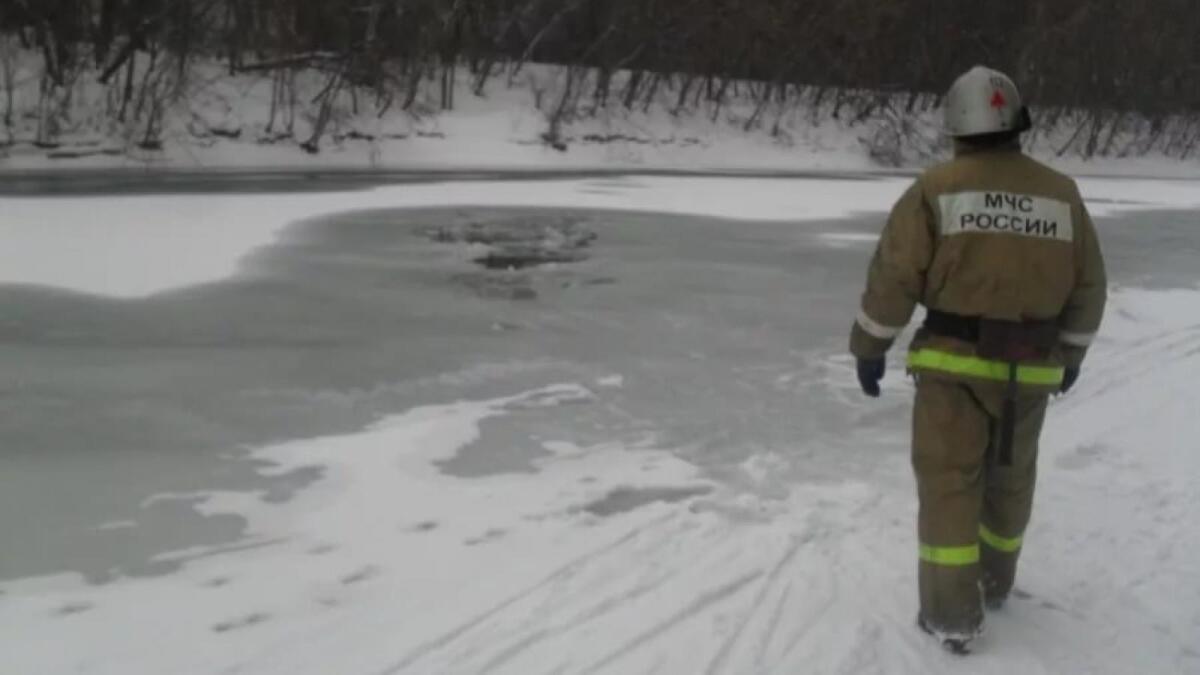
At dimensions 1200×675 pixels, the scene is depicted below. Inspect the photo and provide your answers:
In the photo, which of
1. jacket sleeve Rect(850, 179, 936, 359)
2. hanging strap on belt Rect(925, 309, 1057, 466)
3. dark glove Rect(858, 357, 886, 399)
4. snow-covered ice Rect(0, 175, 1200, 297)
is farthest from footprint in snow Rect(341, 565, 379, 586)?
snow-covered ice Rect(0, 175, 1200, 297)

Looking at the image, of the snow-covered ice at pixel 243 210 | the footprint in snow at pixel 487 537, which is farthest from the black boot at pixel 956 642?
the snow-covered ice at pixel 243 210

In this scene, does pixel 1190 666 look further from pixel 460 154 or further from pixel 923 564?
pixel 460 154

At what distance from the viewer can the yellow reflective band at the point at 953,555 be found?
13.2ft

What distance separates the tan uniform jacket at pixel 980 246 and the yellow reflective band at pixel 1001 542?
0.68m

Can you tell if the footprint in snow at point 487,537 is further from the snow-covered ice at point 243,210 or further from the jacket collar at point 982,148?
the snow-covered ice at point 243,210

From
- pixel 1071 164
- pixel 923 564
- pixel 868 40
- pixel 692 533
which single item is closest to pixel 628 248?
pixel 692 533

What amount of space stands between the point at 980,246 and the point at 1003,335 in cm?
29

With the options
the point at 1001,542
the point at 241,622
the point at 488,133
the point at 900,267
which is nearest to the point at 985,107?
the point at 900,267

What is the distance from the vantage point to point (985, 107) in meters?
3.90

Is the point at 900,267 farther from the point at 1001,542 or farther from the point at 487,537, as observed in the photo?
the point at 487,537

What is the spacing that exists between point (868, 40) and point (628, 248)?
27691 millimetres

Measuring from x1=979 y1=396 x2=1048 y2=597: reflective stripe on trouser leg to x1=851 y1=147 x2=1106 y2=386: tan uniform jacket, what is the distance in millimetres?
227

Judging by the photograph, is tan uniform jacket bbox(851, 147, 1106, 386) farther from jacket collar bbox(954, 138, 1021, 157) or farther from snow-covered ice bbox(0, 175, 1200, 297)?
snow-covered ice bbox(0, 175, 1200, 297)

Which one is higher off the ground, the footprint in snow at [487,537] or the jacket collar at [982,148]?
the jacket collar at [982,148]
